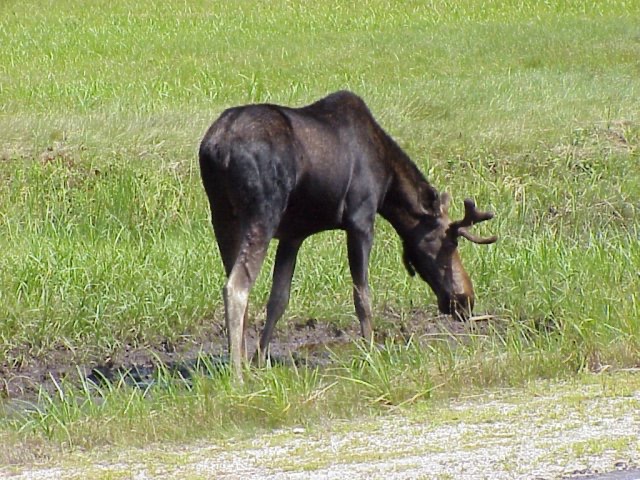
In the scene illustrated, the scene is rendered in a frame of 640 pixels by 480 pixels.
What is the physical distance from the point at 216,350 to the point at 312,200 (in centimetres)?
177

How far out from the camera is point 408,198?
10094mm

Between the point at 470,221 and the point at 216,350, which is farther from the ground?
the point at 470,221

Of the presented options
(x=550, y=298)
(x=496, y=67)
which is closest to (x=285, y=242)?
(x=550, y=298)

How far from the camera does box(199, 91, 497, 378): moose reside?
860 centimetres

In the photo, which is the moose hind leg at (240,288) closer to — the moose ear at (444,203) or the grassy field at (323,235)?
the grassy field at (323,235)

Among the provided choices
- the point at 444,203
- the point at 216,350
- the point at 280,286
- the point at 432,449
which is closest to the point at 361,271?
the point at 280,286

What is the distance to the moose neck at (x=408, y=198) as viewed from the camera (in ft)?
33.0

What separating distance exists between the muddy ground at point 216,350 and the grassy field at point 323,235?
9 centimetres

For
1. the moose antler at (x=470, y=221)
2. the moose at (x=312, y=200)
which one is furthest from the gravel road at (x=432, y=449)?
the moose antler at (x=470, y=221)

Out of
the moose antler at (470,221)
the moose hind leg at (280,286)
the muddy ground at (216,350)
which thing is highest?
the moose antler at (470,221)

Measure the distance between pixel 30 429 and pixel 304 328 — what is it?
4102mm

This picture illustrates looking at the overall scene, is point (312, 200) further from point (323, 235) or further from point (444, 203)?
point (323, 235)

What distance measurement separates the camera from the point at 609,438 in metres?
6.00

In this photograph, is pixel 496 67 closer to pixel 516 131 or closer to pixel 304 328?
pixel 516 131
